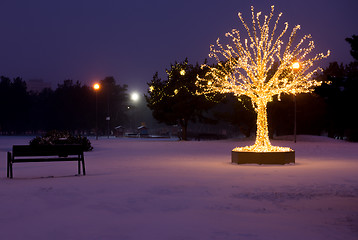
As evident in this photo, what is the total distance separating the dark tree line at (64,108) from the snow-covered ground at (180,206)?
78.0 meters

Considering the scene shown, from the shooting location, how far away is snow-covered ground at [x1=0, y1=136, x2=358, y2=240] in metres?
6.53

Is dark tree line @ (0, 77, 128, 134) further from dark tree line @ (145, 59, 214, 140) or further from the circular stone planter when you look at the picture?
the circular stone planter

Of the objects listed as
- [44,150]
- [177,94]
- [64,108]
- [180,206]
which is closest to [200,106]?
[177,94]

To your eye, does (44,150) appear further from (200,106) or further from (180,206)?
(200,106)

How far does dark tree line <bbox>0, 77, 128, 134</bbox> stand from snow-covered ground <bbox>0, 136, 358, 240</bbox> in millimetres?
78026

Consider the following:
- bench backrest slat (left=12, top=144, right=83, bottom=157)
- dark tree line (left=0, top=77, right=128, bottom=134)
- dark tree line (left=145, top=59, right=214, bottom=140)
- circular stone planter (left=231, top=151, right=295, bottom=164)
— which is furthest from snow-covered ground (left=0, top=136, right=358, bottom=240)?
dark tree line (left=0, top=77, right=128, bottom=134)

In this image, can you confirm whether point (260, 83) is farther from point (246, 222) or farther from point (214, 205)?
point (246, 222)

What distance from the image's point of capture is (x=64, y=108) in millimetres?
91938

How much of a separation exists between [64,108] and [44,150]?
263ft

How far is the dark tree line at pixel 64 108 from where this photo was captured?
91.1 metres

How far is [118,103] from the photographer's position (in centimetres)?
9731

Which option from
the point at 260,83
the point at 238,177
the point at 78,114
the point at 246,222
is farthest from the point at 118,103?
the point at 246,222

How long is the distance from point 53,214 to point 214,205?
2.90 meters

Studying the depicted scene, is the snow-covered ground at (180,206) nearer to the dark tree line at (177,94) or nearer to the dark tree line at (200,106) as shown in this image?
the dark tree line at (200,106)
